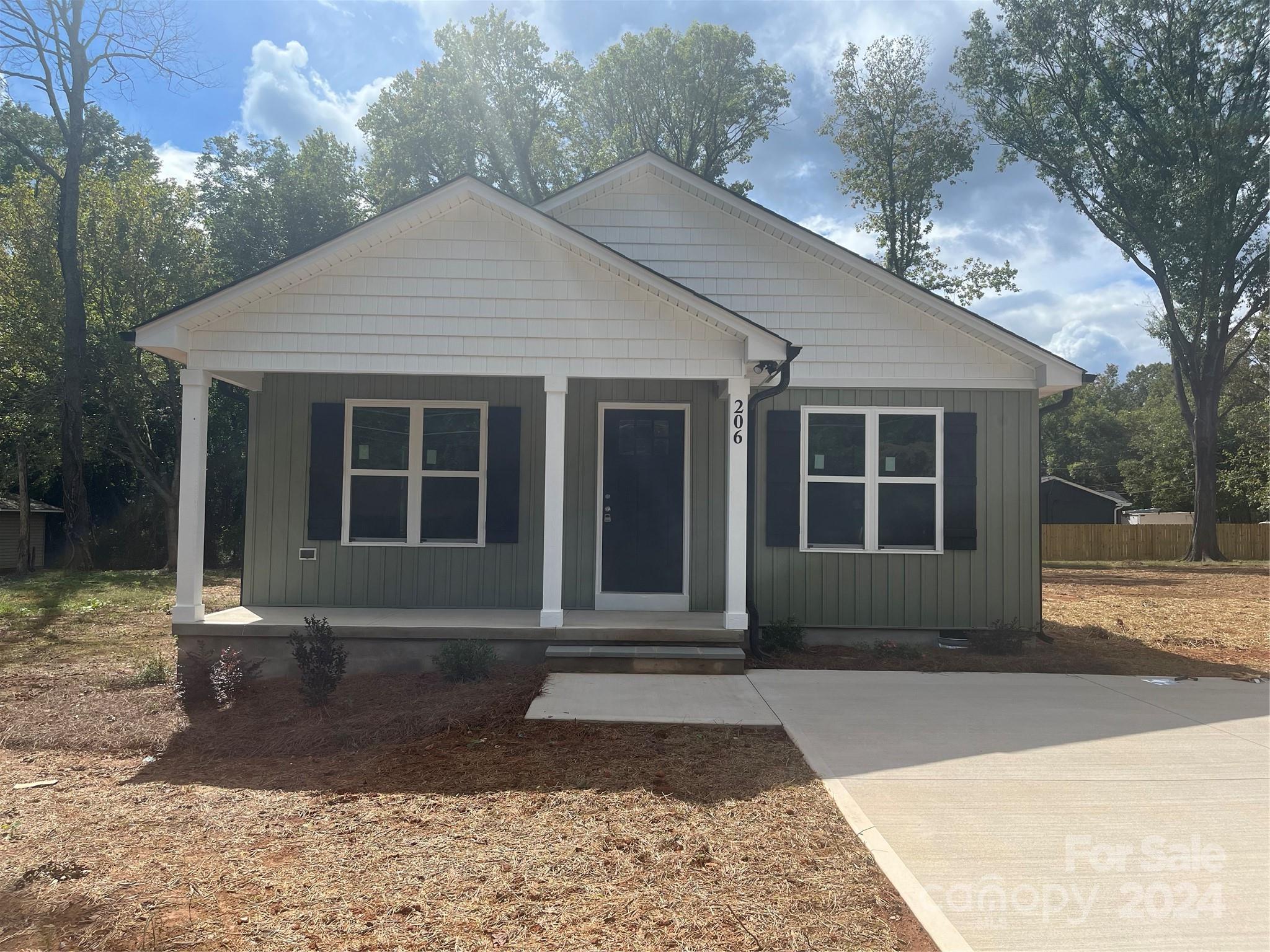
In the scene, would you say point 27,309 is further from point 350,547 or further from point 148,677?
point 148,677

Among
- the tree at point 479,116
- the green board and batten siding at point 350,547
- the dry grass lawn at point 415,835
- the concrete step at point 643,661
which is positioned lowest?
the dry grass lawn at point 415,835

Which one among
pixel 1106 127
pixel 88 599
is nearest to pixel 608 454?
pixel 88 599

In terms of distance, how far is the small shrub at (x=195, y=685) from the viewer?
555 cm

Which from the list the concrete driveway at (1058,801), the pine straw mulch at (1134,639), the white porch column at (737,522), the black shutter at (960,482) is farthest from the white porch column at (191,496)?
the black shutter at (960,482)

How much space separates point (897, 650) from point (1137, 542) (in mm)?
22819

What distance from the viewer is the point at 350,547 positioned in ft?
26.2

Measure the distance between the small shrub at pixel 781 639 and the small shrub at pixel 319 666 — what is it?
12.4ft

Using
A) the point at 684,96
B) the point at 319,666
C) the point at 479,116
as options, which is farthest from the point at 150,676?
the point at 684,96

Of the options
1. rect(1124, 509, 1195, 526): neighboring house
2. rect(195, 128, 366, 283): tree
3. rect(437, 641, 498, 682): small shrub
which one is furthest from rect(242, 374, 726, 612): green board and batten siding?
rect(1124, 509, 1195, 526): neighboring house

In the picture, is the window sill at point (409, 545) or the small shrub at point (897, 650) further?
the window sill at point (409, 545)

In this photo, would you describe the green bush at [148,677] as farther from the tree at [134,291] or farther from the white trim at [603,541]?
the tree at [134,291]

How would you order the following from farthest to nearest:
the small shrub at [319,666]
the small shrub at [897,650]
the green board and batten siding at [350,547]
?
the green board and batten siding at [350,547] < the small shrub at [897,650] < the small shrub at [319,666]

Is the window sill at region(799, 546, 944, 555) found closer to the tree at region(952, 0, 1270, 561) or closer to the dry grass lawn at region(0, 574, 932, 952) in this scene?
the dry grass lawn at region(0, 574, 932, 952)

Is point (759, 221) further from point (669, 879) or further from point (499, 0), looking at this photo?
point (499, 0)
